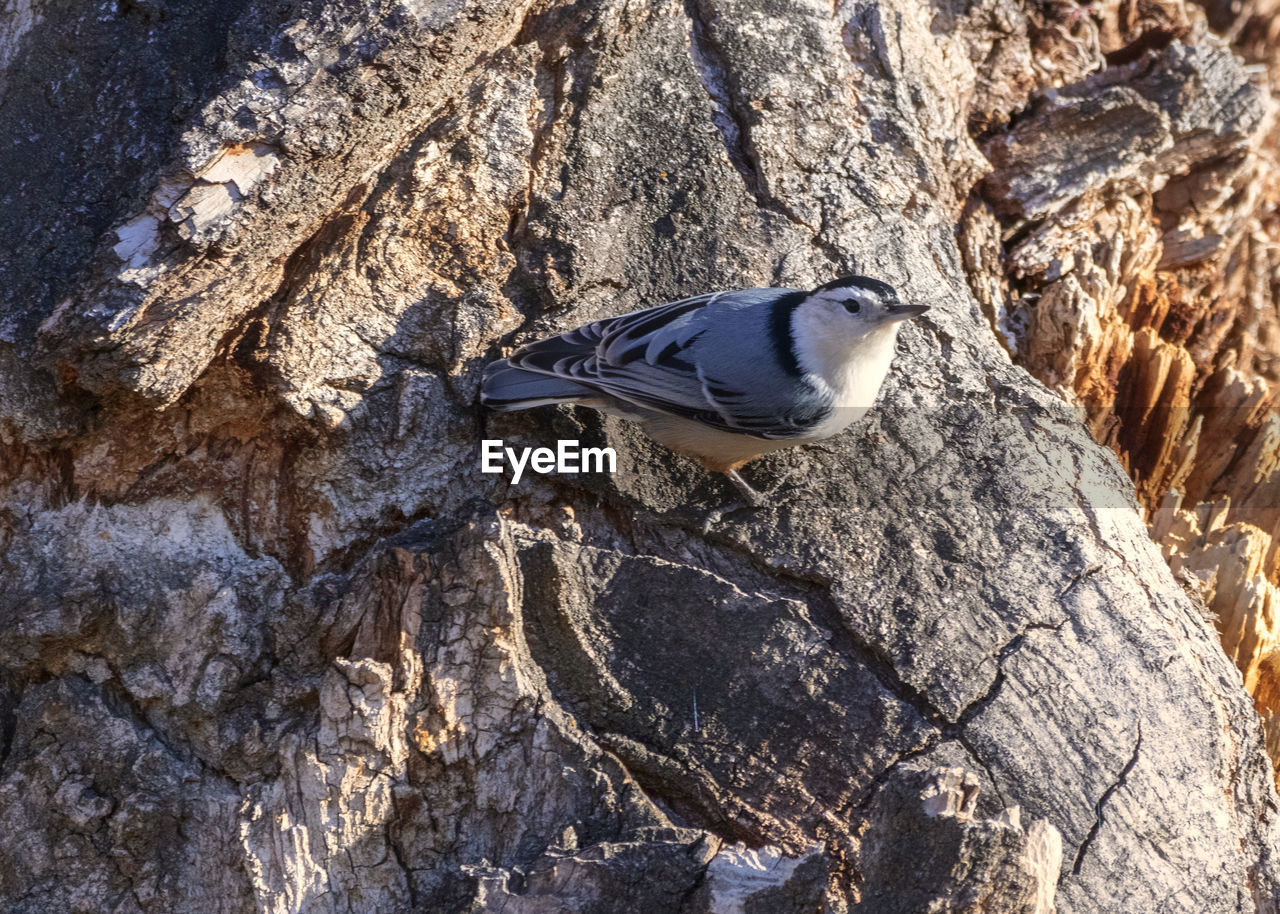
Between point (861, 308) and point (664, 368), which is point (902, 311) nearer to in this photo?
point (861, 308)

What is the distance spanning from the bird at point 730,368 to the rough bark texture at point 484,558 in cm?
10

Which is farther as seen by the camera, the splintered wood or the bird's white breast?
the splintered wood

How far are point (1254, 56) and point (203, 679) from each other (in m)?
5.13

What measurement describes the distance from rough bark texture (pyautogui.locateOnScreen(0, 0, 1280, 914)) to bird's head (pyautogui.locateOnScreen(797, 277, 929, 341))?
0.26m

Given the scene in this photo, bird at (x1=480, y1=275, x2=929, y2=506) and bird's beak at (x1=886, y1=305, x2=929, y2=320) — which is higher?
bird's beak at (x1=886, y1=305, x2=929, y2=320)

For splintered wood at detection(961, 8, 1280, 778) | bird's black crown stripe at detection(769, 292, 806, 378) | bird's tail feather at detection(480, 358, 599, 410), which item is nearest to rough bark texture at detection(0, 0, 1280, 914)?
bird's tail feather at detection(480, 358, 599, 410)

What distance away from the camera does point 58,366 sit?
7.46 feet

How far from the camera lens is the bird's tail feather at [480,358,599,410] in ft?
8.04

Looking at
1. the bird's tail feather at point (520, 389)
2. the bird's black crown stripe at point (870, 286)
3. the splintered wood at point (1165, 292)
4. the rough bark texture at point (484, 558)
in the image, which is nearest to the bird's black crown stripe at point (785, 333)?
the bird's black crown stripe at point (870, 286)

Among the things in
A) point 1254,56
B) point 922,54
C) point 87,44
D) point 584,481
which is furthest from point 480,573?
point 1254,56

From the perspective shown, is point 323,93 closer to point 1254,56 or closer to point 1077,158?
point 1077,158

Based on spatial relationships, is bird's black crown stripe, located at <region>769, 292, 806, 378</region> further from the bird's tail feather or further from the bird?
the bird's tail feather

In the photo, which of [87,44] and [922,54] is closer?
[87,44]

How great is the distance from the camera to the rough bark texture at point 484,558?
2.13 metres
